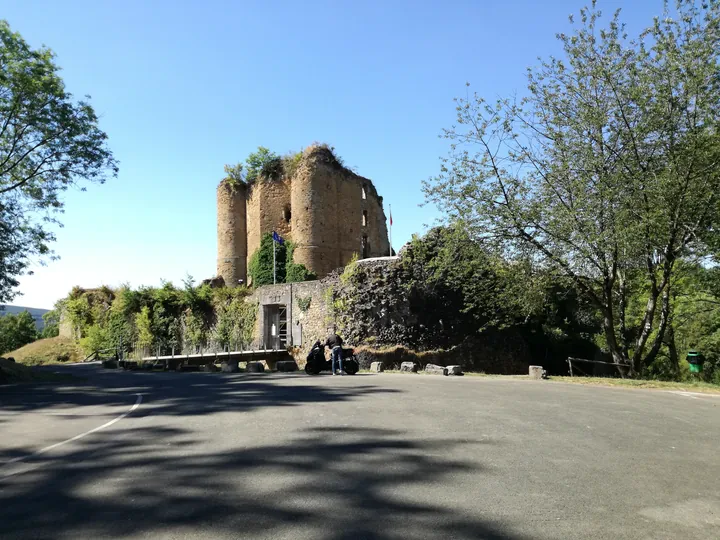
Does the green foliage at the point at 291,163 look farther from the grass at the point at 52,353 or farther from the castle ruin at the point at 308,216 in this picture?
the grass at the point at 52,353

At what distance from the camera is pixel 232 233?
42438 mm

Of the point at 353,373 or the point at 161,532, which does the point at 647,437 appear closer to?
the point at 161,532

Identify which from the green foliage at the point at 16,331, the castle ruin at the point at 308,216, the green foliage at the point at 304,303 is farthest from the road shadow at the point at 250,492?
the green foliage at the point at 16,331

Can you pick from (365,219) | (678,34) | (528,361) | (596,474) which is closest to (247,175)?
(365,219)

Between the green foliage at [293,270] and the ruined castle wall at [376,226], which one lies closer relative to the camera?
the green foliage at [293,270]

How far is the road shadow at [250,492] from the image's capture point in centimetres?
391

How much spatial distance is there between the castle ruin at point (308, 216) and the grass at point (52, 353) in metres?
11.7

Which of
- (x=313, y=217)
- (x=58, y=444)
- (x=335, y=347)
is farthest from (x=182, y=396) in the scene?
(x=313, y=217)

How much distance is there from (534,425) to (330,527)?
15.2 ft

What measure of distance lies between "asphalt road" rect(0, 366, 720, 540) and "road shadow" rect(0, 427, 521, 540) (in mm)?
19

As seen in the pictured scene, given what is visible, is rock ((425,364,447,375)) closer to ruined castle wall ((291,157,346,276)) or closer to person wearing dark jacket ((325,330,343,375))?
person wearing dark jacket ((325,330,343,375))

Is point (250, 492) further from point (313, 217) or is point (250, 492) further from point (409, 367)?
point (313, 217)

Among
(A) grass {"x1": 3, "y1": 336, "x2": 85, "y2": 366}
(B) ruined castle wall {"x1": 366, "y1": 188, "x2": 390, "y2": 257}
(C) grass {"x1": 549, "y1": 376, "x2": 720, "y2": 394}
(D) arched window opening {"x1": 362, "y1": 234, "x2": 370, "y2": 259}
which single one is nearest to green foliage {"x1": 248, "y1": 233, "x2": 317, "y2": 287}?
(D) arched window opening {"x1": 362, "y1": 234, "x2": 370, "y2": 259}

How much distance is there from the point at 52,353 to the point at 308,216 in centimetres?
2093
